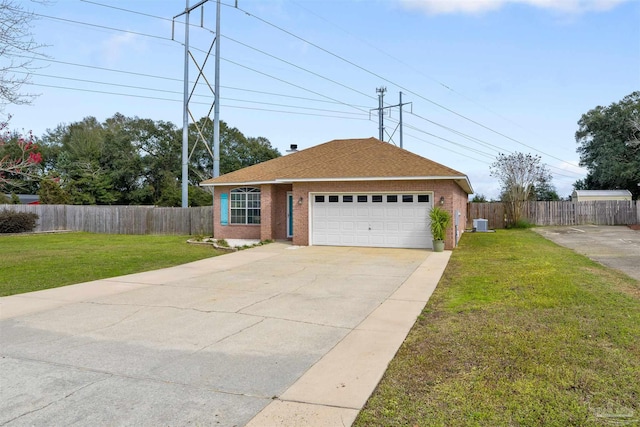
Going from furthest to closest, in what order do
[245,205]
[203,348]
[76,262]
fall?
[245,205], [76,262], [203,348]

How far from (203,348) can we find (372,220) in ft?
38.5

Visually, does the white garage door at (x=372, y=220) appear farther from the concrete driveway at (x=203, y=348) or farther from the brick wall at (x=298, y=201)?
the concrete driveway at (x=203, y=348)

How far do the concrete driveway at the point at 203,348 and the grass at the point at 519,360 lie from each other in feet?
1.07

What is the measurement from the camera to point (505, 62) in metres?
17.8

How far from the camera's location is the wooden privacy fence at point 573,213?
28.0 m

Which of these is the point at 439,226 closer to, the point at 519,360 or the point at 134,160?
the point at 519,360

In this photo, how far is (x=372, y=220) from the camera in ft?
53.5

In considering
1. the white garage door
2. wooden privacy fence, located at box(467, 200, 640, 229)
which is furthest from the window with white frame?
wooden privacy fence, located at box(467, 200, 640, 229)

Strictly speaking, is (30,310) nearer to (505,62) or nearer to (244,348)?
(244,348)

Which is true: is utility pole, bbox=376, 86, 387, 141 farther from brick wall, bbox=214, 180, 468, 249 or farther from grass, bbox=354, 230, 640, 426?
grass, bbox=354, 230, 640, 426

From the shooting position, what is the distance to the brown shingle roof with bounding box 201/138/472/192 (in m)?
15.9

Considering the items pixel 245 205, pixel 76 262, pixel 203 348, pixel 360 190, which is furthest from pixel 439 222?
pixel 76 262

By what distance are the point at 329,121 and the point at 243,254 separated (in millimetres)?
21215

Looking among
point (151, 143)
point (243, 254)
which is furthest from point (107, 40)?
point (151, 143)
